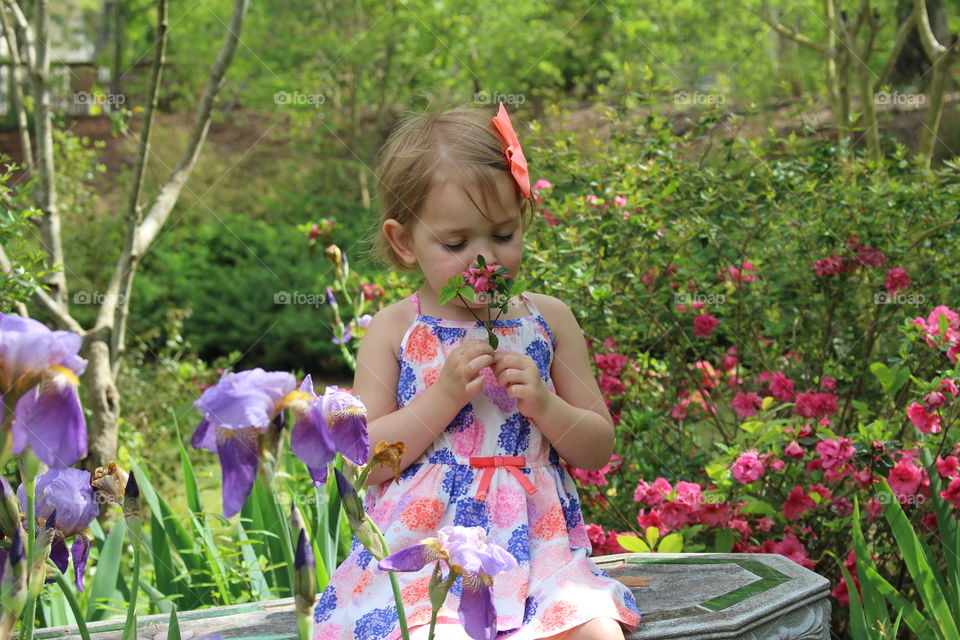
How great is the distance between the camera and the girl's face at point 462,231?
1.85 meters

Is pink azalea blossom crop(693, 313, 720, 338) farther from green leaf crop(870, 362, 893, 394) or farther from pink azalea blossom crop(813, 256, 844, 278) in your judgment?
green leaf crop(870, 362, 893, 394)

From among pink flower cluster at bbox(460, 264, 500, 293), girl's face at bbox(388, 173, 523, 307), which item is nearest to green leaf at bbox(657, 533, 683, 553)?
girl's face at bbox(388, 173, 523, 307)

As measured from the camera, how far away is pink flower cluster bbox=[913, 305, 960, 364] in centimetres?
225

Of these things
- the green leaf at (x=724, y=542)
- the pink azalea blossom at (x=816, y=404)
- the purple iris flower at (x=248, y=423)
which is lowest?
the green leaf at (x=724, y=542)

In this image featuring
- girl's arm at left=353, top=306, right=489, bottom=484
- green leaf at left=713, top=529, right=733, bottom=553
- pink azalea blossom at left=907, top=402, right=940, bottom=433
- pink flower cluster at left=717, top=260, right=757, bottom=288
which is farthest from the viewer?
pink flower cluster at left=717, top=260, right=757, bottom=288

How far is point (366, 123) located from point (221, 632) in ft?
36.8

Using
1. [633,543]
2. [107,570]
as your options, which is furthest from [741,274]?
[107,570]

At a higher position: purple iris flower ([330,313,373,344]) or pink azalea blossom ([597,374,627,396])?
purple iris flower ([330,313,373,344])

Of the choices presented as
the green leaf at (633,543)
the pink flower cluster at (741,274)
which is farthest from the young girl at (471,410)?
the pink flower cluster at (741,274)

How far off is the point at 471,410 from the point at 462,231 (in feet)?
1.19

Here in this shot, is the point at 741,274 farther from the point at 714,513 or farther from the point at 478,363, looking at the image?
the point at 478,363

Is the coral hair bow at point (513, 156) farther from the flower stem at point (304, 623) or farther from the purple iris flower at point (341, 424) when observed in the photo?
the flower stem at point (304, 623)

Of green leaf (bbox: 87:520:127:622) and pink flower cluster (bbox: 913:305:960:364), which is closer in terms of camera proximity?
pink flower cluster (bbox: 913:305:960:364)

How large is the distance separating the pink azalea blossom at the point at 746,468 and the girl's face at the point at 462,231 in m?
0.85
